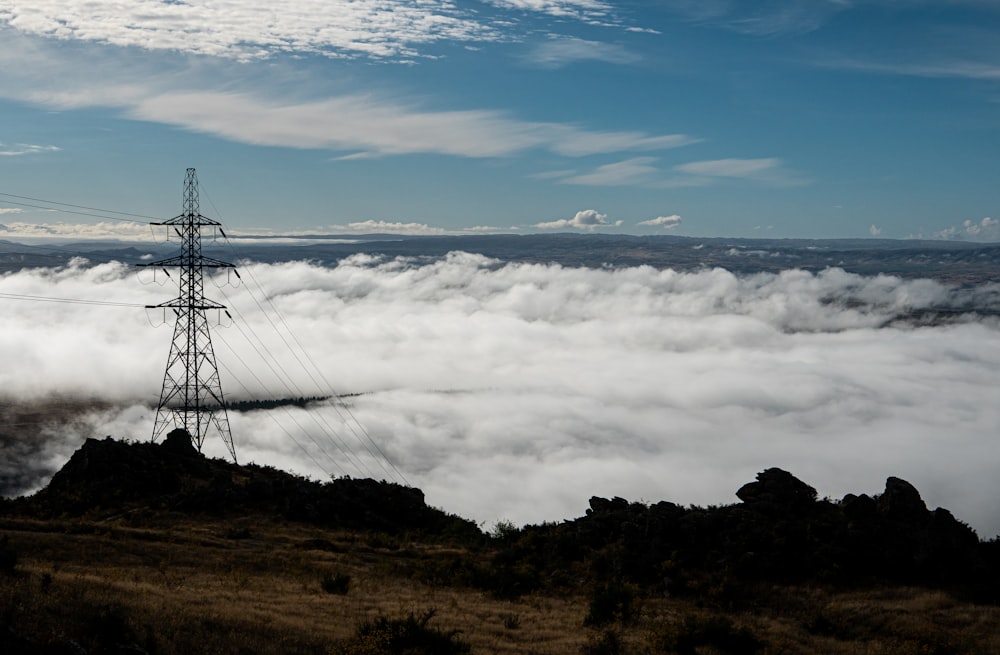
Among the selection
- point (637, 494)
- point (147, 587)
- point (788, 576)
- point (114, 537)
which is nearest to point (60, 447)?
point (637, 494)

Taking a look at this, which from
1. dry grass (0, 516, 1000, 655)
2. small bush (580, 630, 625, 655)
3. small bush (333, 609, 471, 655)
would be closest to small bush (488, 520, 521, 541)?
dry grass (0, 516, 1000, 655)

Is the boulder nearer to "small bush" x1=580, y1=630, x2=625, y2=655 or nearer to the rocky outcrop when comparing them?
"small bush" x1=580, y1=630, x2=625, y2=655

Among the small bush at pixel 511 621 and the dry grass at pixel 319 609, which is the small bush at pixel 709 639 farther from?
the small bush at pixel 511 621

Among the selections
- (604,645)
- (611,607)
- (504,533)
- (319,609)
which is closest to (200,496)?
(504,533)

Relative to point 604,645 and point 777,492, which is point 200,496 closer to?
point 604,645

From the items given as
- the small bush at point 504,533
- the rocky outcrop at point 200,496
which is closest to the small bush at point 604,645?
the small bush at point 504,533
